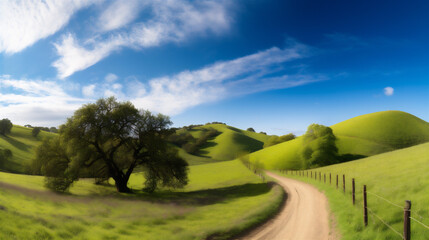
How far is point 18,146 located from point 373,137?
169m

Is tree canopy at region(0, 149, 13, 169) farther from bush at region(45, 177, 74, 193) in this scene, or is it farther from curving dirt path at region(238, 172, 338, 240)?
curving dirt path at region(238, 172, 338, 240)

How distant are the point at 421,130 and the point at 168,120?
127 m

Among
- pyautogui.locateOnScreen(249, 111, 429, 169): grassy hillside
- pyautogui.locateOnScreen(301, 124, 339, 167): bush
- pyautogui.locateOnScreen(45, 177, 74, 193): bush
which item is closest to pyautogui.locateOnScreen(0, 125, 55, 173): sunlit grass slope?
pyautogui.locateOnScreen(45, 177, 74, 193): bush

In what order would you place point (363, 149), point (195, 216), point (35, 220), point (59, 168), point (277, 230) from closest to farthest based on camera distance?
point (35, 220)
point (277, 230)
point (195, 216)
point (59, 168)
point (363, 149)

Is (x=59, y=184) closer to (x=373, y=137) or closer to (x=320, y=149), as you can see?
(x=320, y=149)

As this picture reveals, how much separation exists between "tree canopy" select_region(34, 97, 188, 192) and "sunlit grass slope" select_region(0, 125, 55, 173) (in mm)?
41008

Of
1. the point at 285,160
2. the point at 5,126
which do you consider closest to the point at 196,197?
the point at 285,160

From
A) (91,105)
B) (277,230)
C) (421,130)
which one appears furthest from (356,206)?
(421,130)

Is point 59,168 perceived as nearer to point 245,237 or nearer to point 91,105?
point 91,105

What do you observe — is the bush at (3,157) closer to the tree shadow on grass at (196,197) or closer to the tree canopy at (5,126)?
the tree canopy at (5,126)

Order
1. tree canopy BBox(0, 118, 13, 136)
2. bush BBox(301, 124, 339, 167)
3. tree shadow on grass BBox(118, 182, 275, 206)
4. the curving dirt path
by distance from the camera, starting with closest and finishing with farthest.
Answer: the curving dirt path → tree shadow on grass BBox(118, 182, 275, 206) → bush BBox(301, 124, 339, 167) → tree canopy BBox(0, 118, 13, 136)

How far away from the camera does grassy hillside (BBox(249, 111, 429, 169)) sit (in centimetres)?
9244

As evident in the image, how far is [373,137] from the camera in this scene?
101438mm

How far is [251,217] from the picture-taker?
17406mm
